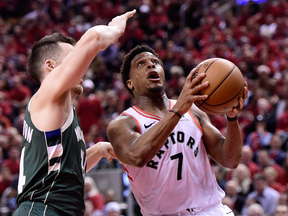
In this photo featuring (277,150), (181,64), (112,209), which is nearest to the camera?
(112,209)

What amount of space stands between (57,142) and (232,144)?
148 cm

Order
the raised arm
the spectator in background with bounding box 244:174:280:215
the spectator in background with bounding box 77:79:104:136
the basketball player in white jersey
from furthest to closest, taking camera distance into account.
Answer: the spectator in background with bounding box 77:79:104:136
the spectator in background with bounding box 244:174:280:215
the basketball player in white jersey
the raised arm

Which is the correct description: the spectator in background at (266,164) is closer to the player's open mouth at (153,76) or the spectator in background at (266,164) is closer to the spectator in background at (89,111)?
the spectator in background at (89,111)

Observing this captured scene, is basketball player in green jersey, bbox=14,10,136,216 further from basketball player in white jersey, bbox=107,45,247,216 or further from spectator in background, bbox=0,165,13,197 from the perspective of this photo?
spectator in background, bbox=0,165,13,197

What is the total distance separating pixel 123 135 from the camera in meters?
3.02

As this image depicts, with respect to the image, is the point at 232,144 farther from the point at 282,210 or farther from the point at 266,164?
the point at 266,164

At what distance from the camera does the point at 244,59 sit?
1034 centimetres

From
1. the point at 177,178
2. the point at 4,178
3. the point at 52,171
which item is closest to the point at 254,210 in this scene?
the point at 177,178

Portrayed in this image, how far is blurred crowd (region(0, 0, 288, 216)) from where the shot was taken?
23.3ft

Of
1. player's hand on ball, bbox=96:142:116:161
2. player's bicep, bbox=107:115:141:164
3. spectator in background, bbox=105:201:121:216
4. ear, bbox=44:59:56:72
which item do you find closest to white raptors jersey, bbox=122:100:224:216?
player's bicep, bbox=107:115:141:164

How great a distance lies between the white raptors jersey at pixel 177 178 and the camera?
306 centimetres

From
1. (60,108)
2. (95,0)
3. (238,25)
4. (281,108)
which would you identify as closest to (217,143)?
(60,108)

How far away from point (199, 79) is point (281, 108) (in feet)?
21.1

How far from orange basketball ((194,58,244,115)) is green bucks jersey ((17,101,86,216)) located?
3.46 ft
